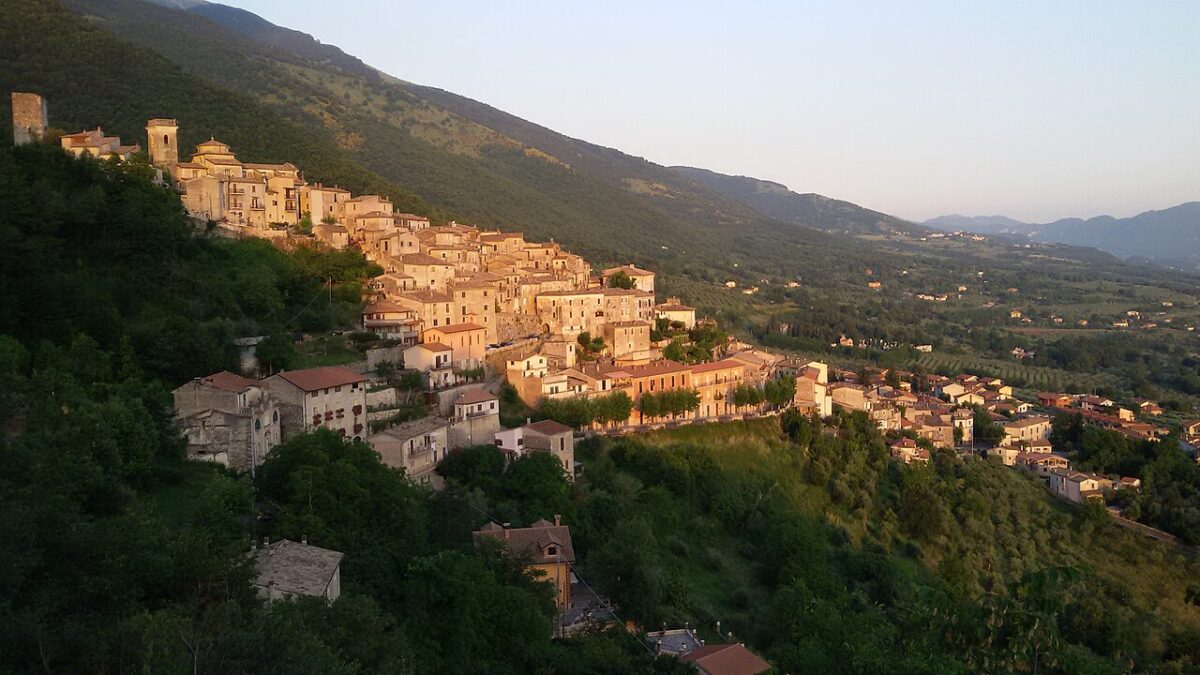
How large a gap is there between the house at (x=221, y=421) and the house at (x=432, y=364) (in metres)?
9.53

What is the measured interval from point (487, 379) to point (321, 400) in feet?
34.1

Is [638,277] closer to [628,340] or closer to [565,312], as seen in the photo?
[628,340]

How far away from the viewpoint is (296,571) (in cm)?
1468

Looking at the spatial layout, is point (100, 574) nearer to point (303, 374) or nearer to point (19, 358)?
point (19, 358)

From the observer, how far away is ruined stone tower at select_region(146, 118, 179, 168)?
38.6 m

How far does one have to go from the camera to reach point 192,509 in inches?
680

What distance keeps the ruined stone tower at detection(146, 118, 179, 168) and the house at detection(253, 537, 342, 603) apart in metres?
28.1

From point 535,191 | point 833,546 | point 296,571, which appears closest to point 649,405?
point 833,546

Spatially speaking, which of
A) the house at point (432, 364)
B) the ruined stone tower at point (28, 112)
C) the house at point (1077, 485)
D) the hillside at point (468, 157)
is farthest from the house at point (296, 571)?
the house at point (1077, 485)

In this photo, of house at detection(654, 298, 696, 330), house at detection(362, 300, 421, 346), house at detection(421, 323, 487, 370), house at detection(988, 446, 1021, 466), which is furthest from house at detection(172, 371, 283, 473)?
house at detection(988, 446, 1021, 466)

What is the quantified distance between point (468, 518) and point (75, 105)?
3609 centimetres

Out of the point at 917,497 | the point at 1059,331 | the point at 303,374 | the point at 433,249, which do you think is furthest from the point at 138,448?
the point at 1059,331

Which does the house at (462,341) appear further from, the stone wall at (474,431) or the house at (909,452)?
the house at (909,452)

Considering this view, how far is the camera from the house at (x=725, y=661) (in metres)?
19.2
